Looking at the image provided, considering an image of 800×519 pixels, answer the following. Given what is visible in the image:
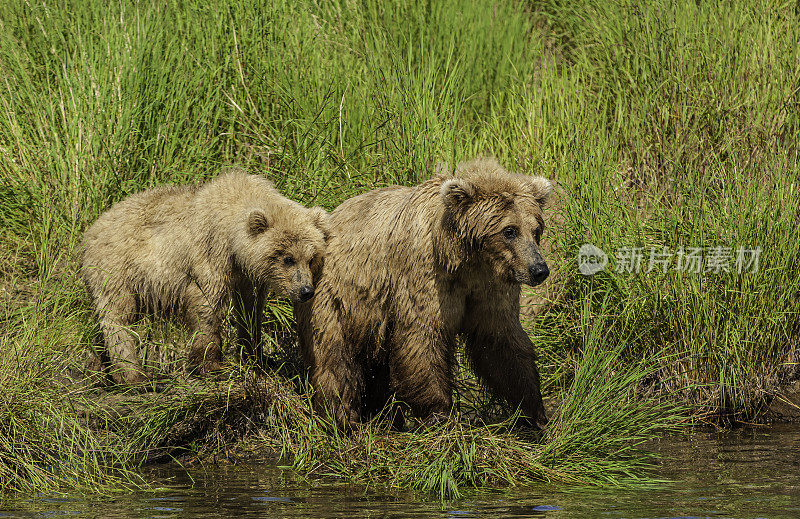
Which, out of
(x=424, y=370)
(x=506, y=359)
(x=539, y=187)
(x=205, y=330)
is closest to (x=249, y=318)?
(x=205, y=330)

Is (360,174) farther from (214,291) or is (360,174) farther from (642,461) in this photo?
(642,461)

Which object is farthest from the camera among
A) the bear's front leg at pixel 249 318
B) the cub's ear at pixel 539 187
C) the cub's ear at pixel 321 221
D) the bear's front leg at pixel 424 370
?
the bear's front leg at pixel 249 318

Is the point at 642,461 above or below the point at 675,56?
below

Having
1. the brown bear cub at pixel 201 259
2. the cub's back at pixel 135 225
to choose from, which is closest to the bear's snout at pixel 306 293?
the brown bear cub at pixel 201 259

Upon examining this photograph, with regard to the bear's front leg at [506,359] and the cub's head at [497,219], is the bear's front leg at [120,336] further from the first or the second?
the cub's head at [497,219]

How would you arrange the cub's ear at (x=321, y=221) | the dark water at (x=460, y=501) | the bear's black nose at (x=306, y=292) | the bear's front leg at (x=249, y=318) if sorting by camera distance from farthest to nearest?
the bear's front leg at (x=249, y=318)
the cub's ear at (x=321, y=221)
the bear's black nose at (x=306, y=292)
the dark water at (x=460, y=501)

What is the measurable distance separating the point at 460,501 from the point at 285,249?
6.42ft

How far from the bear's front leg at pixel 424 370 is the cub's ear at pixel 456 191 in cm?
74

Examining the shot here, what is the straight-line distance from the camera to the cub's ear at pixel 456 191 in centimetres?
600

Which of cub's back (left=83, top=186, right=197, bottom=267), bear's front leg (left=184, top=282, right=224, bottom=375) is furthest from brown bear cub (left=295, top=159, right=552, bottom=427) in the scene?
cub's back (left=83, top=186, right=197, bottom=267)

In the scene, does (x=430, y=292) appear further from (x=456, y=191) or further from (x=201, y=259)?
(x=201, y=259)

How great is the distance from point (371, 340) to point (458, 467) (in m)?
1.05

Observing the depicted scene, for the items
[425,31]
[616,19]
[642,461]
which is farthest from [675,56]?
[642,461]

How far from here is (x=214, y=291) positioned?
7.22 meters
